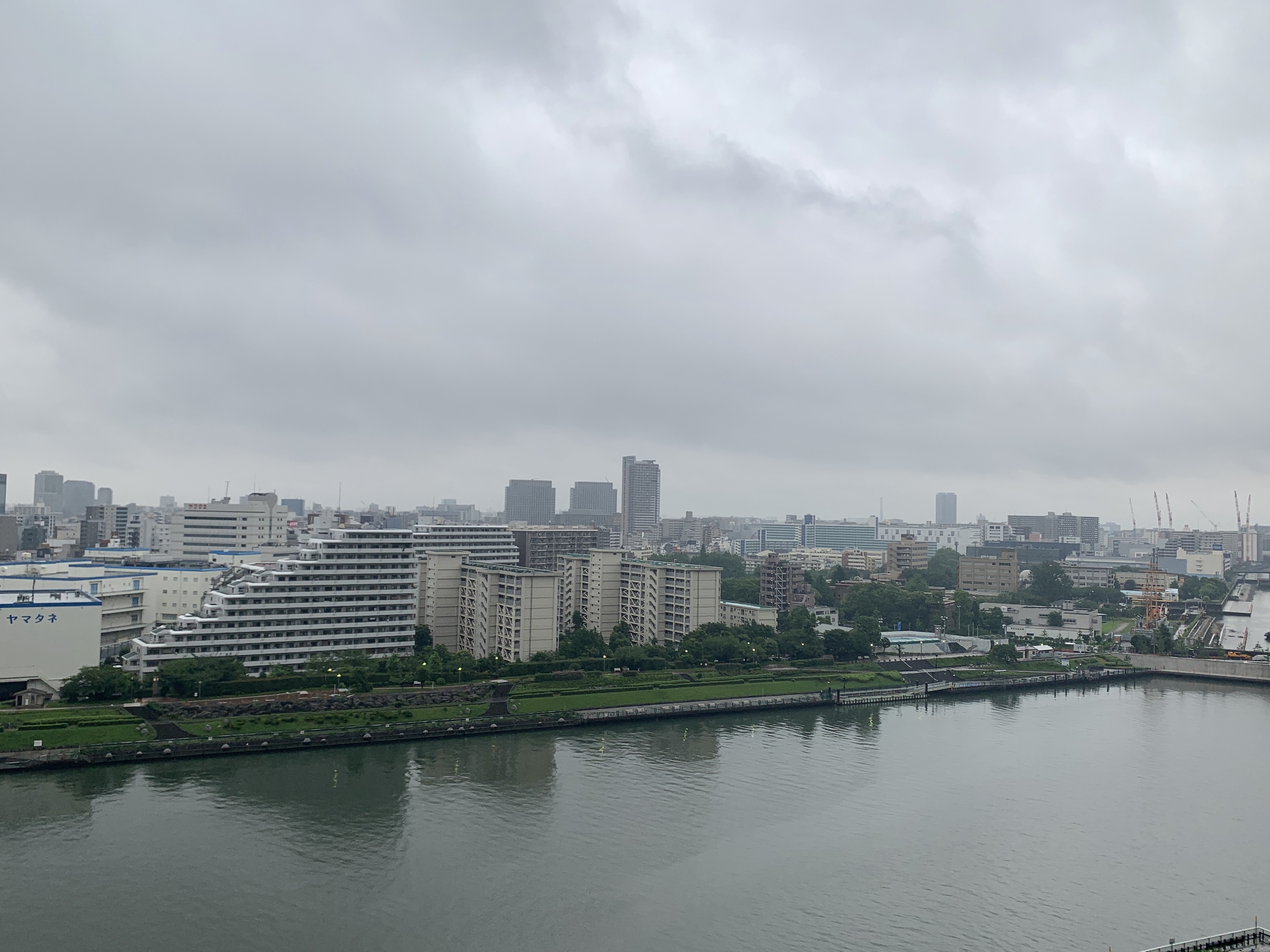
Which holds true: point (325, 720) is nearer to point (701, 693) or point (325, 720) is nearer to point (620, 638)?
point (701, 693)

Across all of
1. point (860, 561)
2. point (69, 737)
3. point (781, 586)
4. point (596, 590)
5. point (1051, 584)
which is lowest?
point (69, 737)

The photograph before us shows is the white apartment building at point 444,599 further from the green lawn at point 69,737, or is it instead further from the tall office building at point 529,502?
the tall office building at point 529,502

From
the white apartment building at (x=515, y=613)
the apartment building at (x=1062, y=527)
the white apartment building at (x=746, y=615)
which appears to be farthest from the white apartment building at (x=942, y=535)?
the white apartment building at (x=515, y=613)

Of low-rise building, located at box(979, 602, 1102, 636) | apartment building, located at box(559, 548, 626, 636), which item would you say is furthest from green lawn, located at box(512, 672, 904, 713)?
low-rise building, located at box(979, 602, 1102, 636)

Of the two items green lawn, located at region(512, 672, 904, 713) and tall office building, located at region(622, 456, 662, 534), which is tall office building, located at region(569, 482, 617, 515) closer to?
tall office building, located at region(622, 456, 662, 534)

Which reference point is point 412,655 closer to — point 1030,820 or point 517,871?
point 517,871

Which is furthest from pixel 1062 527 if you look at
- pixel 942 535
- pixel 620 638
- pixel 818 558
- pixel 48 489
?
pixel 48 489
